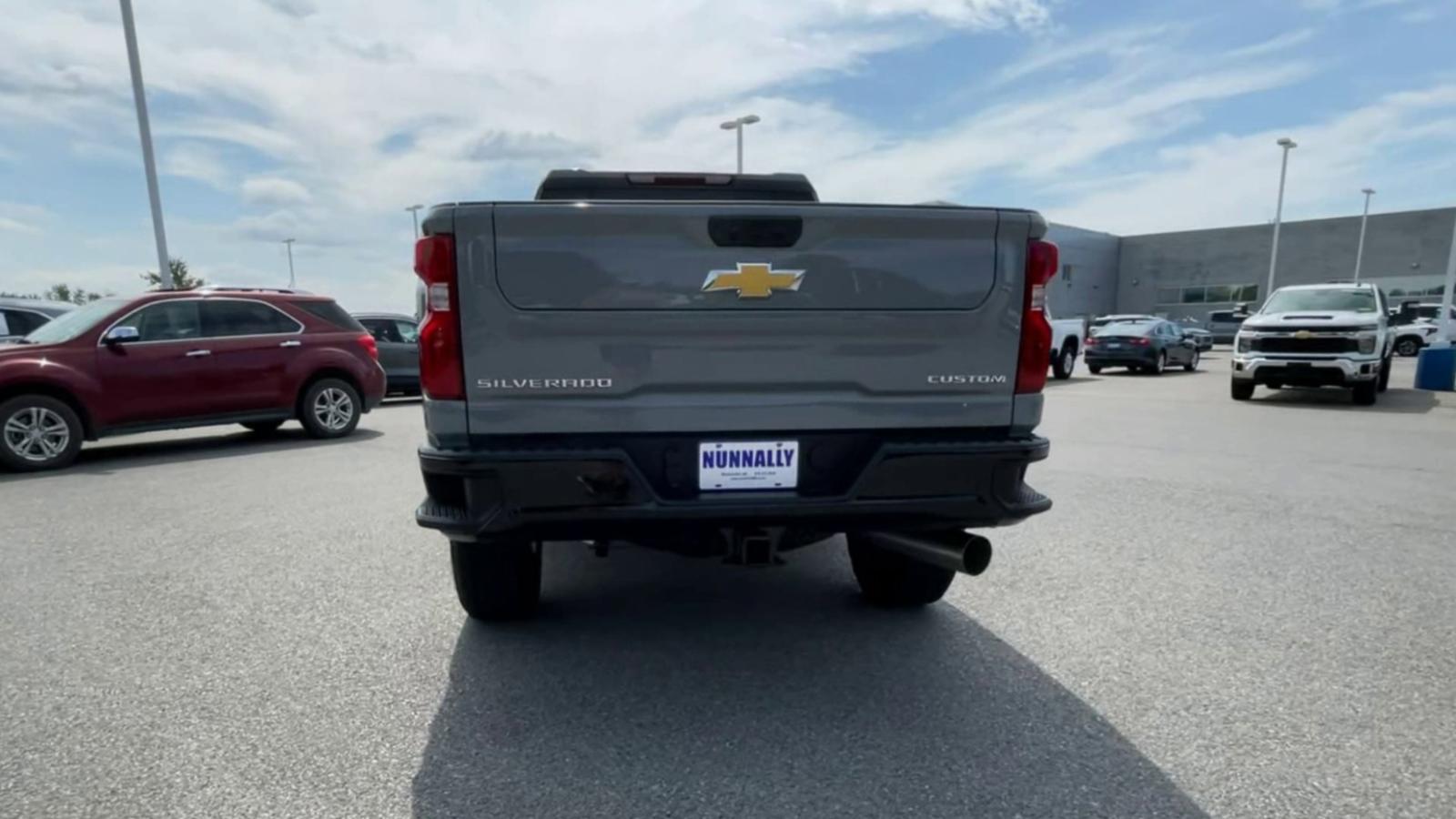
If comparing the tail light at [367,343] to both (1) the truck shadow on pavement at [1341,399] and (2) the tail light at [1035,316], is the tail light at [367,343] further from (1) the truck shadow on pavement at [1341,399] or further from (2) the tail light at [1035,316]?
(1) the truck shadow on pavement at [1341,399]

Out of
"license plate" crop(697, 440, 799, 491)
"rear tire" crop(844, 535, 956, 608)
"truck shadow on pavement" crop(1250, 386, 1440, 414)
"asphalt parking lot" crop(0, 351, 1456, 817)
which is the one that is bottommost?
"truck shadow on pavement" crop(1250, 386, 1440, 414)

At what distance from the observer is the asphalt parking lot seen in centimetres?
234

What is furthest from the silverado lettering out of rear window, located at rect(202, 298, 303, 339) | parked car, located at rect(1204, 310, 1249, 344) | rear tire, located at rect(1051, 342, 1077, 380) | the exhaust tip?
parked car, located at rect(1204, 310, 1249, 344)

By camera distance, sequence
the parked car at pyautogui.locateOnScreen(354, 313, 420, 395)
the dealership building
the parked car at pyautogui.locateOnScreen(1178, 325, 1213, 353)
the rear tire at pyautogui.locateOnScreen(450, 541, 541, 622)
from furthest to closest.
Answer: the dealership building
the parked car at pyautogui.locateOnScreen(1178, 325, 1213, 353)
the parked car at pyautogui.locateOnScreen(354, 313, 420, 395)
the rear tire at pyautogui.locateOnScreen(450, 541, 541, 622)

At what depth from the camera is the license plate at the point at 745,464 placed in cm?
270

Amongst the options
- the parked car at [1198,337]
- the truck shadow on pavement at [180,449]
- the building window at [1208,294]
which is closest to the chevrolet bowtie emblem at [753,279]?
the truck shadow on pavement at [180,449]

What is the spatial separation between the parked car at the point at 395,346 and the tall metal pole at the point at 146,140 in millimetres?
4200

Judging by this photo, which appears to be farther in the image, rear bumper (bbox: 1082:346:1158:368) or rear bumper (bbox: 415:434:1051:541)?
rear bumper (bbox: 1082:346:1158:368)

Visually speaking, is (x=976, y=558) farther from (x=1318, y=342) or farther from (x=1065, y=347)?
(x=1065, y=347)

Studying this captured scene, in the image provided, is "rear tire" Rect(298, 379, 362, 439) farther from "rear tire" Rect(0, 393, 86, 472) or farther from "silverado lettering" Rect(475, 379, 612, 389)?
"silverado lettering" Rect(475, 379, 612, 389)

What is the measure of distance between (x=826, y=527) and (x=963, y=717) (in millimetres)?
822

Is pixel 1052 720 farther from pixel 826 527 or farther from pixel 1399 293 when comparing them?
pixel 1399 293

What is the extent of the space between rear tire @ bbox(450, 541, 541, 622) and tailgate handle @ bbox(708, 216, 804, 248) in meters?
1.53

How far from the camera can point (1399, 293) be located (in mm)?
41469
